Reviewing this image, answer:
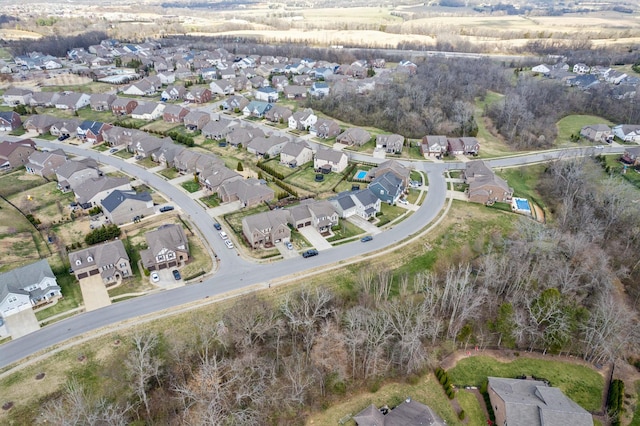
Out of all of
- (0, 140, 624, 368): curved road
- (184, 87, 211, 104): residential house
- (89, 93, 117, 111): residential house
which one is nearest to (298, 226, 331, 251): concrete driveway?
(0, 140, 624, 368): curved road

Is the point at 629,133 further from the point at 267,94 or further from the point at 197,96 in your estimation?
the point at 197,96

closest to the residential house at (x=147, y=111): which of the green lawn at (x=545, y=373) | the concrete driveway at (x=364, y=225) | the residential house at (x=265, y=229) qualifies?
the residential house at (x=265, y=229)

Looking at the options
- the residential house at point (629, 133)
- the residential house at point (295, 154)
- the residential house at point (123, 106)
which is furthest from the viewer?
the residential house at point (123, 106)

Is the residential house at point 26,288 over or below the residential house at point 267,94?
below

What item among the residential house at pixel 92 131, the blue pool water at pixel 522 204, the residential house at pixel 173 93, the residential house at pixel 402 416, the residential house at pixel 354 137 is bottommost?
the residential house at pixel 402 416

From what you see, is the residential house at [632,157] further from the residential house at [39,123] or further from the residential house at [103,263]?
the residential house at [39,123]

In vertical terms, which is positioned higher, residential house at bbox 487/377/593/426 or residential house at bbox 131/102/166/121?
residential house at bbox 131/102/166/121

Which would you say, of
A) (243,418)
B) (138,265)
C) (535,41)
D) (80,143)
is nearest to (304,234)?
(138,265)

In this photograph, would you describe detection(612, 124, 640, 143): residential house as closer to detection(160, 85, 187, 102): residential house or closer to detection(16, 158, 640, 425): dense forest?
detection(16, 158, 640, 425): dense forest
